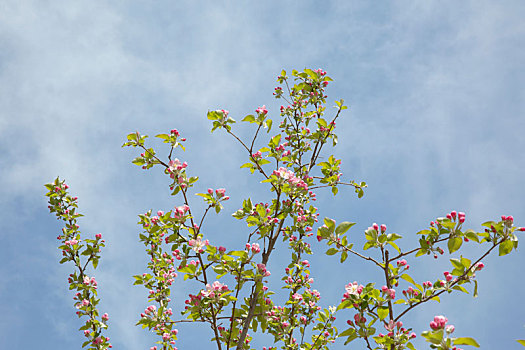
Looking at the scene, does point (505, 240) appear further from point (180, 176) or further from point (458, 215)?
point (180, 176)

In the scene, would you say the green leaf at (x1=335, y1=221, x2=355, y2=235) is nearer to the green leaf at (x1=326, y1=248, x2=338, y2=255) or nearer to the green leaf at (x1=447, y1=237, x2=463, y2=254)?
the green leaf at (x1=326, y1=248, x2=338, y2=255)

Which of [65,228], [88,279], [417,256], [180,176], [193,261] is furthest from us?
[65,228]

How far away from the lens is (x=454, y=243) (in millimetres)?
2914

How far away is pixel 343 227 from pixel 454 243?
0.85 metres

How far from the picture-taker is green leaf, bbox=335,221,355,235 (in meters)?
3.10

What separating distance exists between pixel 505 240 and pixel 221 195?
2.43 m

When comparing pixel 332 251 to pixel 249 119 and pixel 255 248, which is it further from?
pixel 249 119

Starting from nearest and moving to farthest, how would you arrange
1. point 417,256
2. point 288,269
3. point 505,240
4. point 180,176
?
point 505,240 < point 417,256 < point 180,176 < point 288,269

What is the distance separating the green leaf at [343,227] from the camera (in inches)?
122

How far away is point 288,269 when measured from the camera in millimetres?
5398

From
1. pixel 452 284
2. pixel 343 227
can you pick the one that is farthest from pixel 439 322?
pixel 343 227

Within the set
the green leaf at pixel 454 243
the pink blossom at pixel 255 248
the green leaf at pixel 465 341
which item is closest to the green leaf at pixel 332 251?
the pink blossom at pixel 255 248

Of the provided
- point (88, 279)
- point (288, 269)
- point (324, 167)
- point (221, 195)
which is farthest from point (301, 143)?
point (88, 279)

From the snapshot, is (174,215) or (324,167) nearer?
(174,215)
